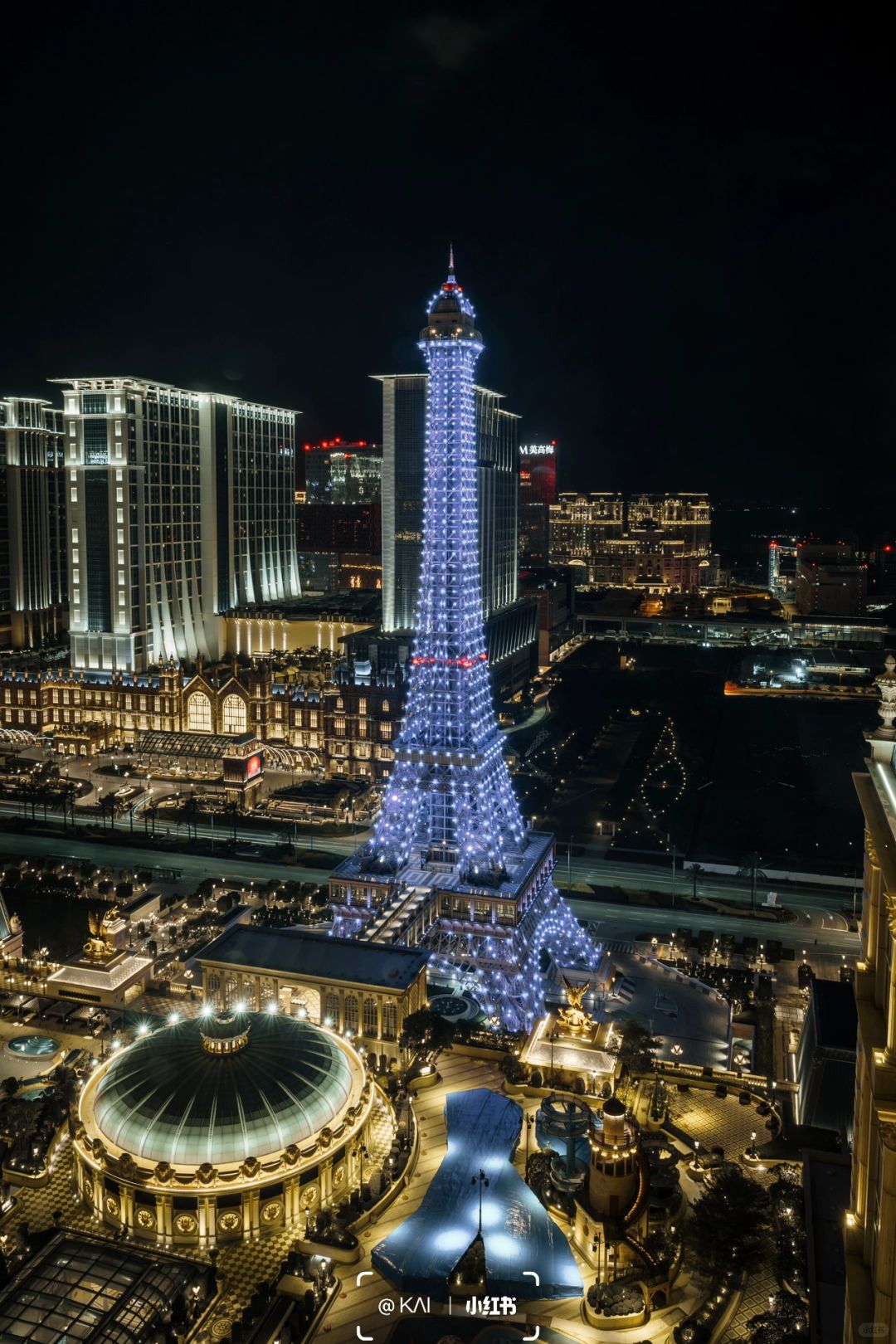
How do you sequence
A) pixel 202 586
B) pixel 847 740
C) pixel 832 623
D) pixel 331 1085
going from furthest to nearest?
pixel 832 623 → pixel 202 586 → pixel 847 740 → pixel 331 1085

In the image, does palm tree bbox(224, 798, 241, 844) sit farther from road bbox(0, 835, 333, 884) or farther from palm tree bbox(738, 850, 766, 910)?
palm tree bbox(738, 850, 766, 910)

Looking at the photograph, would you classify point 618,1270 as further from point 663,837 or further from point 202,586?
point 202,586

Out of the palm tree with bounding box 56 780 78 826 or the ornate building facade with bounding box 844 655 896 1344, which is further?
the palm tree with bounding box 56 780 78 826

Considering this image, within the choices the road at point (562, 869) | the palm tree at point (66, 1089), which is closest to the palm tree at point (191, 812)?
the road at point (562, 869)

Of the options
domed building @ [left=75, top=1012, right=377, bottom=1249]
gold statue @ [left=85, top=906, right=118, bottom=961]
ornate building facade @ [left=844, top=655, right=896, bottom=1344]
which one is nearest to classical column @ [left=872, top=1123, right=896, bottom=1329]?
ornate building facade @ [left=844, top=655, right=896, bottom=1344]

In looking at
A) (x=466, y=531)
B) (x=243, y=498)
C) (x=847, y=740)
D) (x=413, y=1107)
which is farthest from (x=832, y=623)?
(x=413, y=1107)

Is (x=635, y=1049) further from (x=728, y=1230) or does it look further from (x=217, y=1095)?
(x=217, y=1095)
